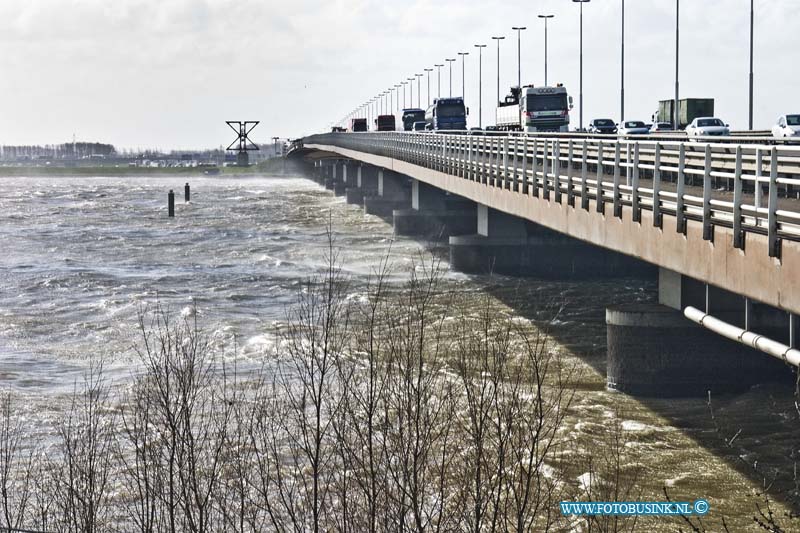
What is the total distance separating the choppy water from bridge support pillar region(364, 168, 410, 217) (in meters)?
1.29

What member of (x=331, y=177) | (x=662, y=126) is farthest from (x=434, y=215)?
(x=331, y=177)

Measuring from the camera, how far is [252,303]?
42688 millimetres

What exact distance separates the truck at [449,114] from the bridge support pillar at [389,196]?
4.14 metres

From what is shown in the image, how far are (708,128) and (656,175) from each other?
36.2 m

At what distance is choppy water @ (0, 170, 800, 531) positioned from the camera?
71.4ft

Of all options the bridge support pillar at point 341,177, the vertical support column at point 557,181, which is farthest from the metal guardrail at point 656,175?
the bridge support pillar at point 341,177

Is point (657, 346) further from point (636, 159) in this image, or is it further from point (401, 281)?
point (401, 281)

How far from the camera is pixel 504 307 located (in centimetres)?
3991

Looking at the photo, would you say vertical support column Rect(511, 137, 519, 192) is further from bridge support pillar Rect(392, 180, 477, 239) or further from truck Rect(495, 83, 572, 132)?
truck Rect(495, 83, 572, 132)

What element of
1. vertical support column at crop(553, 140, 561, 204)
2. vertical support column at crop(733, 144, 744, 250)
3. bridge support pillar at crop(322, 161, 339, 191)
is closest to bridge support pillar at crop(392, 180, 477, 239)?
vertical support column at crop(553, 140, 561, 204)

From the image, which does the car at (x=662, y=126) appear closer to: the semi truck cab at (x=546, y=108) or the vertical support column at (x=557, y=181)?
the semi truck cab at (x=546, y=108)

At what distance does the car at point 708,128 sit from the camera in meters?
55.6

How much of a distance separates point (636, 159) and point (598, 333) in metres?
12.6

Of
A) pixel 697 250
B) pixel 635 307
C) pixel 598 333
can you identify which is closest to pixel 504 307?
pixel 598 333
